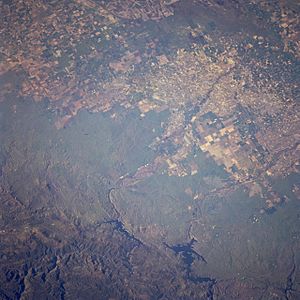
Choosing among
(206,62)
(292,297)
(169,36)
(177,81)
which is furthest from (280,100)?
(292,297)

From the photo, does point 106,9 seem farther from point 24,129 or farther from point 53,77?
point 24,129

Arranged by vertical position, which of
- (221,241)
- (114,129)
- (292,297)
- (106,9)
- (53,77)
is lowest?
(292,297)

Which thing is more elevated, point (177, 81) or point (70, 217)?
point (177, 81)

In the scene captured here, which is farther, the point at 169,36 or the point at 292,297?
the point at 169,36

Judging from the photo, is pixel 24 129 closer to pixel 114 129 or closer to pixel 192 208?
pixel 114 129

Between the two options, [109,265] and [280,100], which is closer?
[109,265]

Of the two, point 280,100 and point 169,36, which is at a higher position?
point 169,36

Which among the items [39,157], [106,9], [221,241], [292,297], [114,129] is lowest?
[292,297]

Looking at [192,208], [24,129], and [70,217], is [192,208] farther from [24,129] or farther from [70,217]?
[24,129]

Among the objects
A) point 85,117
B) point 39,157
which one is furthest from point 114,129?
point 39,157
